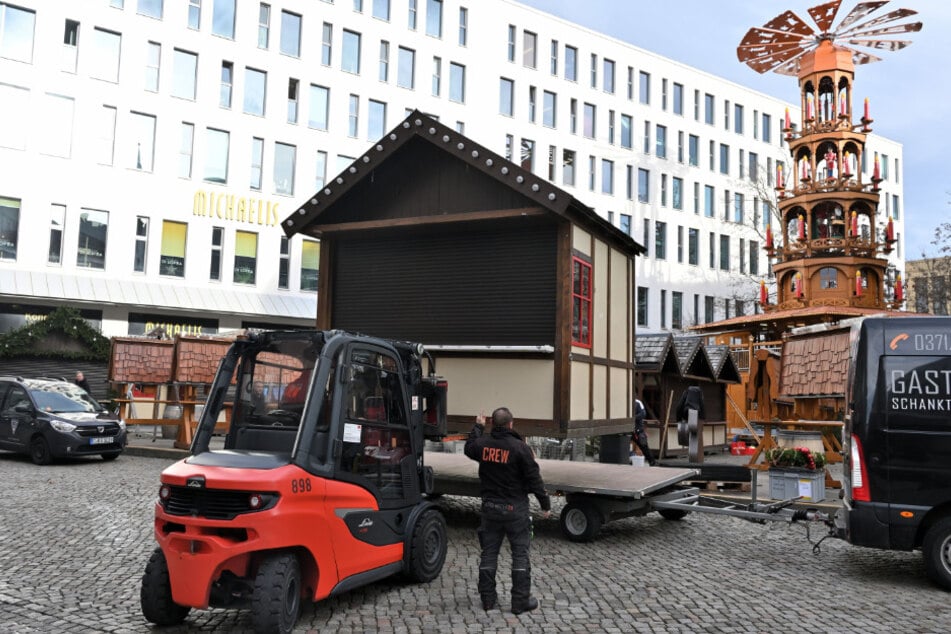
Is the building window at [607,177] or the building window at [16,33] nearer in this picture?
the building window at [16,33]

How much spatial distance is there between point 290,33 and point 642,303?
88.5ft

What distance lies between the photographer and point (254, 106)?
37.1 metres

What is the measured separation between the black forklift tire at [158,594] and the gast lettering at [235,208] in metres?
30.6

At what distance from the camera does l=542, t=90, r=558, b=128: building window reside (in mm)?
49281

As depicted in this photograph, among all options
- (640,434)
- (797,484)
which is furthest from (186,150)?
(797,484)

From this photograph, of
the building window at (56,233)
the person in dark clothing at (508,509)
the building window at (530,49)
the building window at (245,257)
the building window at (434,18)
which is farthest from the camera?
the building window at (530,49)

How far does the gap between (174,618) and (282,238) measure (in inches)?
1264

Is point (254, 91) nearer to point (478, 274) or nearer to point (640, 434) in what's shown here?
point (640, 434)

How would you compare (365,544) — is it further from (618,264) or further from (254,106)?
(254,106)

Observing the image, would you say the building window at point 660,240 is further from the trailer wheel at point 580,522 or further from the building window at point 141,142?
the trailer wheel at point 580,522

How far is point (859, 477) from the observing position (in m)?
8.38

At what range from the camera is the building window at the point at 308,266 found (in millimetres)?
37812

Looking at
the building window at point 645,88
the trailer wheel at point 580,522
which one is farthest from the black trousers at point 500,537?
the building window at point 645,88

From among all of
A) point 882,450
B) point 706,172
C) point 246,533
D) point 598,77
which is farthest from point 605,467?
point 706,172
